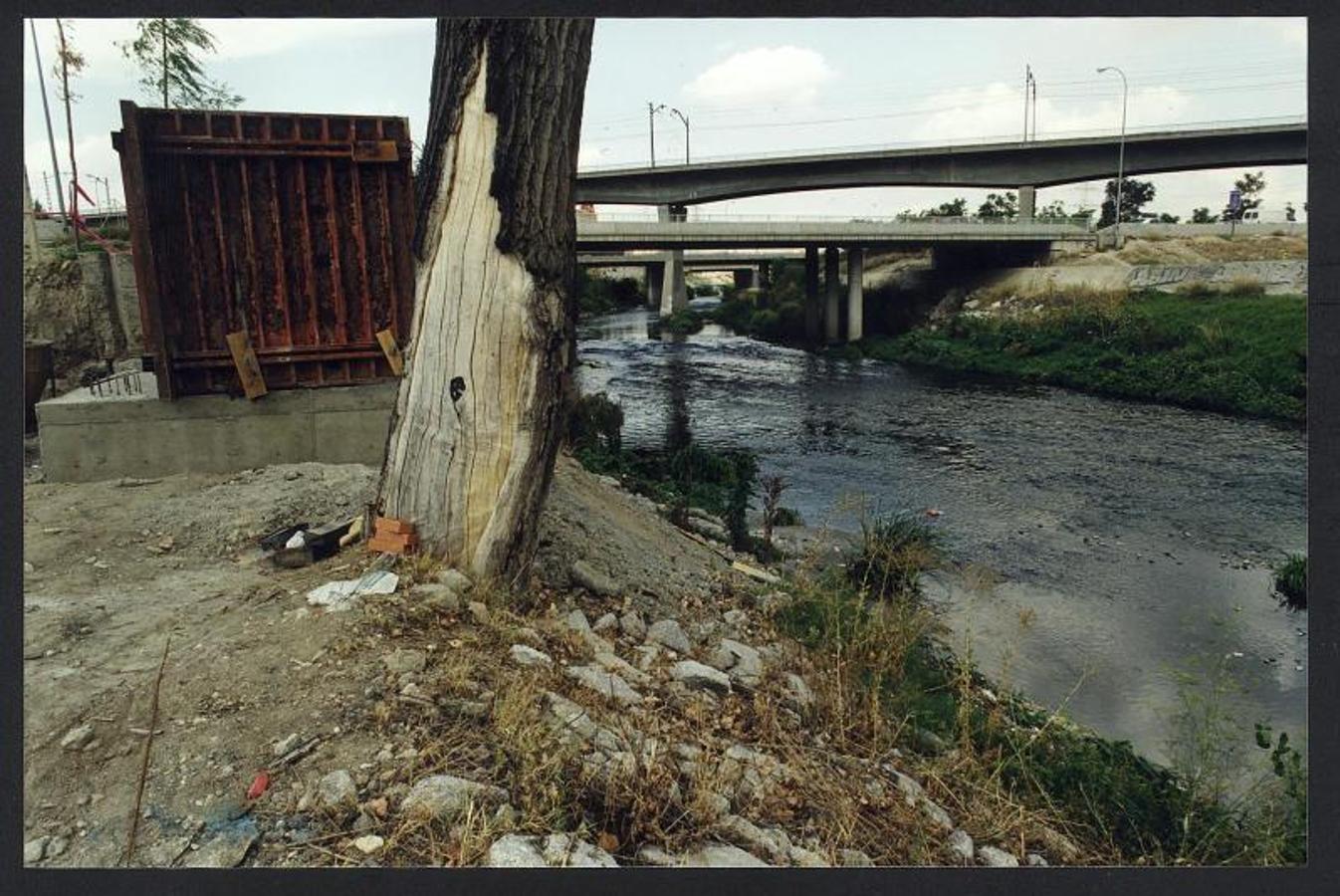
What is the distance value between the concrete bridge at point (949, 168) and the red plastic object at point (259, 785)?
110 feet

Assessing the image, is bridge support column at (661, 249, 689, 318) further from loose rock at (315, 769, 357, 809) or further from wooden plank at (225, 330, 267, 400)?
loose rock at (315, 769, 357, 809)

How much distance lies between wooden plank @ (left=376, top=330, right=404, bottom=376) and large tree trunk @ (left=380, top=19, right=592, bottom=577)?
9.02ft

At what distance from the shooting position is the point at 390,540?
167 inches

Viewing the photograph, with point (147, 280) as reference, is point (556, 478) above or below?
below

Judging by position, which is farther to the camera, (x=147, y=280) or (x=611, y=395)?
(x=611, y=395)

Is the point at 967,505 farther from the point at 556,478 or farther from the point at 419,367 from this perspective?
the point at 419,367

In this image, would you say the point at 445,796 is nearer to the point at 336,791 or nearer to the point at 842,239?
the point at 336,791

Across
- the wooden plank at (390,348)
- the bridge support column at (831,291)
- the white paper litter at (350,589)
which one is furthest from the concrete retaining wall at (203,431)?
the bridge support column at (831,291)

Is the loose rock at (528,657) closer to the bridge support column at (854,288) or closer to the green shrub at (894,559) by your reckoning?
the green shrub at (894,559)

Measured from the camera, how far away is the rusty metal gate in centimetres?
624

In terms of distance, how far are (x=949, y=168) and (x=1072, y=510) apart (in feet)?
89.3

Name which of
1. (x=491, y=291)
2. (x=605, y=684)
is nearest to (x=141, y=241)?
(x=491, y=291)

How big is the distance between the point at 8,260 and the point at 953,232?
30608mm
